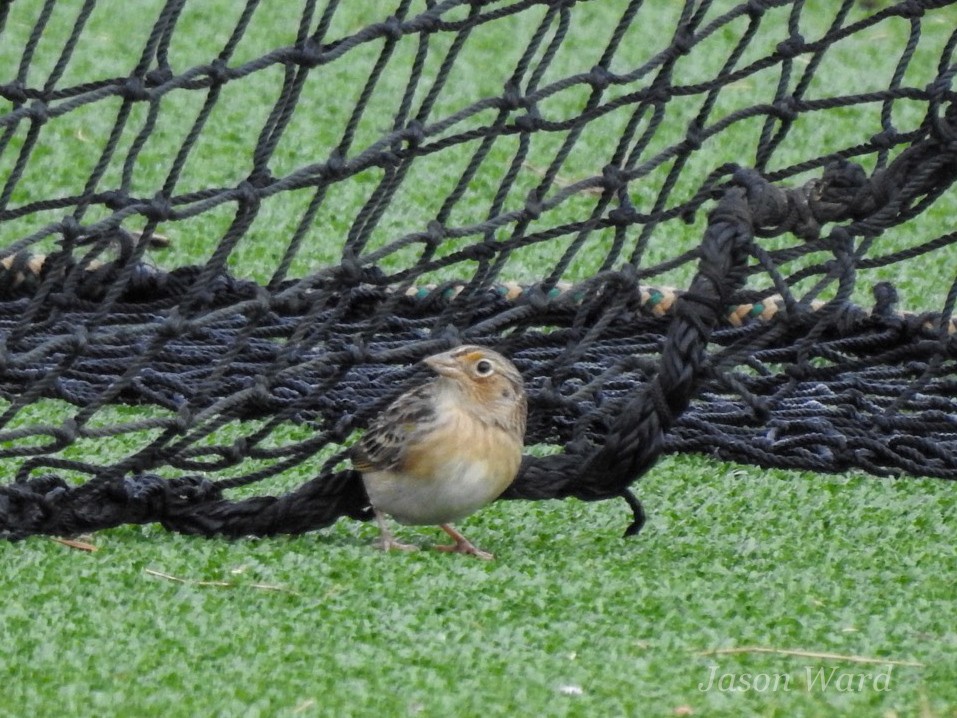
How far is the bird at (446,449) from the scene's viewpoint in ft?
9.53

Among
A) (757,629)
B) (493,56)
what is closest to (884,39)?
(493,56)

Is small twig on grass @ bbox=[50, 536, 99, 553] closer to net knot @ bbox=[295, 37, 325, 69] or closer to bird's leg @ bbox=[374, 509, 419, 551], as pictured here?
bird's leg @ bbox=[374, 509, 419, 551]

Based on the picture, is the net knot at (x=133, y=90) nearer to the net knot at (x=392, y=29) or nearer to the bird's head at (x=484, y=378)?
the net knot at (x=392, y=29)

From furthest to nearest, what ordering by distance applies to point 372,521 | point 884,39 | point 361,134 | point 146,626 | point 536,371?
point 884,39, point 361,134, point 536,371, point 372,521, point 146,626

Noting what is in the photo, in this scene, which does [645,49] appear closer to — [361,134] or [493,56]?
[493,56]

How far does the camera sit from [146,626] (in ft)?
7.97

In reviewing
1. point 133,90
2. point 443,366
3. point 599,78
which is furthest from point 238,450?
point 599,78

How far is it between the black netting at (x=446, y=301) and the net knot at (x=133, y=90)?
2cm

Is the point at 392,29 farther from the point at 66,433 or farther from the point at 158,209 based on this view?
the point at 66,433

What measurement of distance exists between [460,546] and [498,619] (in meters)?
0.48

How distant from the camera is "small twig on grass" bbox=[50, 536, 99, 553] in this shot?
2.78 meters

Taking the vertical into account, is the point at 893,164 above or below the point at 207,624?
above

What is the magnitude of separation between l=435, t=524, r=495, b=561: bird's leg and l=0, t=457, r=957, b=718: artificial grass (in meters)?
0.05

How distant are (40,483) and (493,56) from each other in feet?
12.5
